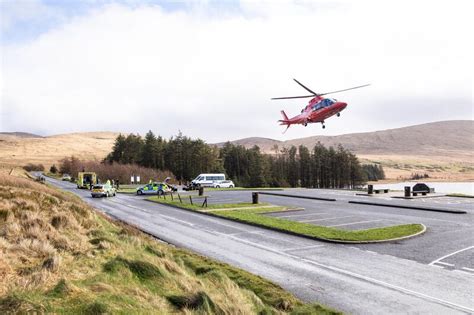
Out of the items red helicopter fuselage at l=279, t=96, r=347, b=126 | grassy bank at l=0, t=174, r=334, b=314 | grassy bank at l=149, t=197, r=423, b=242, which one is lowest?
grassy bank at l=149, t=197, r=423, b=242

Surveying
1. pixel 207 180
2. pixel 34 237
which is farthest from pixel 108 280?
pixel 207 180

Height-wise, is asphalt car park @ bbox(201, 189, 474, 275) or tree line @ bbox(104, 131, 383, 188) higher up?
tree line @ bbox(104, 131, 383, 188)

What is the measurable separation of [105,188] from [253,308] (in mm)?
38452

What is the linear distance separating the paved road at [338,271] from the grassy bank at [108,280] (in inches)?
57.7

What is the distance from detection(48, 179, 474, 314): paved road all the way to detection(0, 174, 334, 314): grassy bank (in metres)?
1.46

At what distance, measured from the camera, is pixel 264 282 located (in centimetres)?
1179

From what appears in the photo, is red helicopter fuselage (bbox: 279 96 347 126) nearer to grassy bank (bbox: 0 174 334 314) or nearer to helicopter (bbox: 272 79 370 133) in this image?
helicopter (bbox: 272 79 370 133)

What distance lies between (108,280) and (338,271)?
26.2 ft

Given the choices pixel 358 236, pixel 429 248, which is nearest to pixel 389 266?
pixel 429 248

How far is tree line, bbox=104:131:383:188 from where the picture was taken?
105450 mm

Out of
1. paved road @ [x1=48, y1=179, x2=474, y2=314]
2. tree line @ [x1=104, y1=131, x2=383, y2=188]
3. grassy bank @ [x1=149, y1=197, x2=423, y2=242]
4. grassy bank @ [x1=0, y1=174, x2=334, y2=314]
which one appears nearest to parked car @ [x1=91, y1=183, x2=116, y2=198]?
grassy bank @ [x1=149, y1=197, x2=423, y2=242]

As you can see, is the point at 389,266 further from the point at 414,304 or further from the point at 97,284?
the point at 97,284

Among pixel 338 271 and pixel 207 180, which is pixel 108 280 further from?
pixel 207 180

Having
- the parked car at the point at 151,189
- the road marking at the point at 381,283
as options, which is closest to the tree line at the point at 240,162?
the parked car at the point at 151,189
